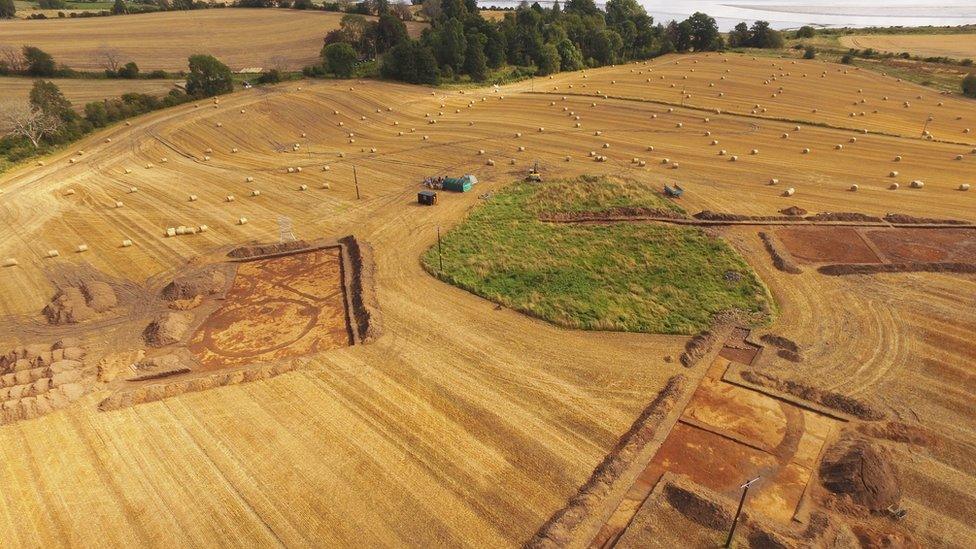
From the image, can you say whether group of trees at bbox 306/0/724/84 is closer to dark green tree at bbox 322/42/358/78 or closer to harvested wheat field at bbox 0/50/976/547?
dark green tree at bbox 322/42/358/78

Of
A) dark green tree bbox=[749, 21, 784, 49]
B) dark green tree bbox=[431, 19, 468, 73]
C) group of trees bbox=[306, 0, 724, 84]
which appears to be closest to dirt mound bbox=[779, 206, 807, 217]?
group of trees bbox=[306, 0, 724, 84]

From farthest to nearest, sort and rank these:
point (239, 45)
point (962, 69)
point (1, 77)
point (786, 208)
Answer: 1. point (239, 45)
2. point (962, 69)
3. point (1, 77)
4. point (786, 208)

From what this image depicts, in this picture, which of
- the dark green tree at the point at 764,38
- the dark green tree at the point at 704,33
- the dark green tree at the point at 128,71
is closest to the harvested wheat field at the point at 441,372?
the dark green tree at the point at 128,71

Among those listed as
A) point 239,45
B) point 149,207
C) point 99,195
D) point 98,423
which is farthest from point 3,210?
point 239,45

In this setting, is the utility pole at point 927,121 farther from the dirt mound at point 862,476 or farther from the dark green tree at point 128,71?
the dark green tree at point 128,71

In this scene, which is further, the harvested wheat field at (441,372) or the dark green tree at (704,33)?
the dark green tree at (704,33)

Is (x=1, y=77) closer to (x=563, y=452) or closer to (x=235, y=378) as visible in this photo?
(x=235, y=378)

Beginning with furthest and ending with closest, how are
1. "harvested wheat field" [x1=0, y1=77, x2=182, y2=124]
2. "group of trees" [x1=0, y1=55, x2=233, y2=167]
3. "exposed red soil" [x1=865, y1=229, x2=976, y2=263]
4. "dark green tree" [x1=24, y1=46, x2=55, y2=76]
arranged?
"dark green tree" [x1=24, y1=46, x2=55, y2=76] → "harvested wheat field" [x1=0, y1=77, x2=182, y2=124] → "group of trees" [x1=0, y1=55, x2=233, y2=167] → "exposed red soil" [x1=865, y1=229, x2=976, y2=263]
